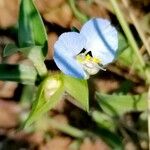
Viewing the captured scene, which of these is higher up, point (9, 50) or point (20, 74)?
point (9, 50)

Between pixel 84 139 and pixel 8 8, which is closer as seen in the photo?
pixel 84 139

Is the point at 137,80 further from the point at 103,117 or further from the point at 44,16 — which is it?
the point at 44,16

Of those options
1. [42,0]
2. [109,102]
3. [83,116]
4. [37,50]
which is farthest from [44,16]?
[37,50]

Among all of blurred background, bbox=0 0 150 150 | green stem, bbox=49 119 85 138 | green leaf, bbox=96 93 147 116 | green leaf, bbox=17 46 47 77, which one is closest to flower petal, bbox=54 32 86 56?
green leaf, bbox=17 46 47 77

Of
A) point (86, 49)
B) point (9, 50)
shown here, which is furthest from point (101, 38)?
point (9, 50)

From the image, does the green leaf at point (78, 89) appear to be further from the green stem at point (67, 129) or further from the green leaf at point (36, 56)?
the green stem at point (67, 129)

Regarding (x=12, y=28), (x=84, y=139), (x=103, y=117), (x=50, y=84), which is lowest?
(x=84, y=139)

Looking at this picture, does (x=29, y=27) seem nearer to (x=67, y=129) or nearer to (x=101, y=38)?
(x=101, y=38)

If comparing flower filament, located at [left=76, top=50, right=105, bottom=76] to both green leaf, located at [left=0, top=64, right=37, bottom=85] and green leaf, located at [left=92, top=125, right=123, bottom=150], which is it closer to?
green leaf, located at [left=0, top=64, right=37, bottom=85]
